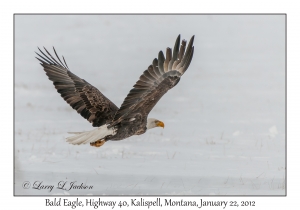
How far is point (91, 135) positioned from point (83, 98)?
0.81 meters

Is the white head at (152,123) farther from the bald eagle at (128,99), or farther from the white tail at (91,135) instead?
the white tail at (91,135)

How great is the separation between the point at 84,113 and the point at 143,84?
1.07 m

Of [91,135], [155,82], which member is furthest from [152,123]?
[91,135]

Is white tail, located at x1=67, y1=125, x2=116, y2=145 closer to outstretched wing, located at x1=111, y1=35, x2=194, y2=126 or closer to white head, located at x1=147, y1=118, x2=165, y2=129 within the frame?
outstretched wing, located at x1=111, y1=35, x2=194, y2=126

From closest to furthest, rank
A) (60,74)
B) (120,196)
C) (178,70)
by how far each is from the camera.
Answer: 1. (120,196)
2. (178,70)
3. (60,74)

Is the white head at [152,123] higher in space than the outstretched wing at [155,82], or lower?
lower

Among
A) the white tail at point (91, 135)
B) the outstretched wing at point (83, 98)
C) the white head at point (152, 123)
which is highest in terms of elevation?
the outstretched wing at point (83, 98)

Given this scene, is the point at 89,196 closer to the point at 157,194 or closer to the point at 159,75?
the point at 157,194

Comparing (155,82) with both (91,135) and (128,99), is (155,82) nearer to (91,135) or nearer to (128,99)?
(128,99)

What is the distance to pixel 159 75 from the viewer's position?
24.2ft

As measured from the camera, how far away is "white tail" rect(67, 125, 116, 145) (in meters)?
6.98

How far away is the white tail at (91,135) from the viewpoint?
6984 millimetres

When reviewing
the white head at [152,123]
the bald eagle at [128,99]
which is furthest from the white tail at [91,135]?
the white head at [152,123]
